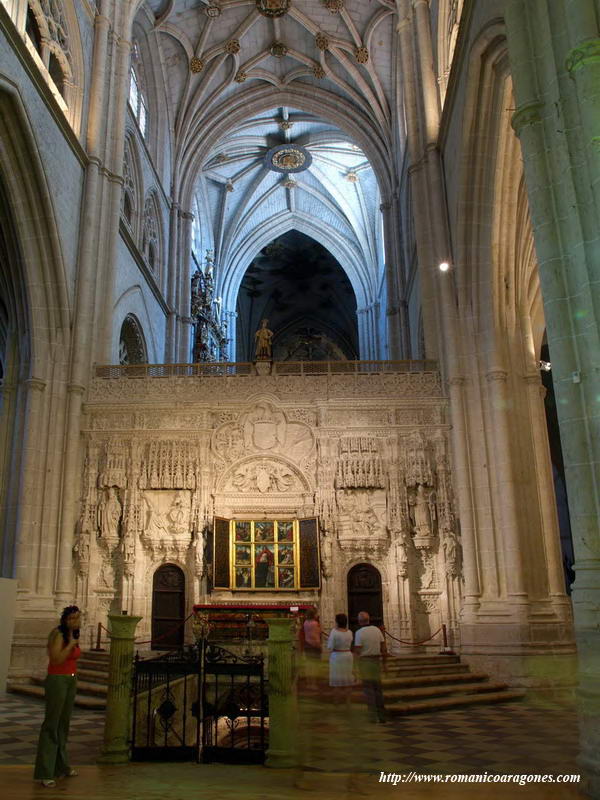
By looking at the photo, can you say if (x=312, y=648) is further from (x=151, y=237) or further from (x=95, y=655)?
(x=151, y=237)

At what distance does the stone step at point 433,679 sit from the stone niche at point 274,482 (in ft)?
6.57

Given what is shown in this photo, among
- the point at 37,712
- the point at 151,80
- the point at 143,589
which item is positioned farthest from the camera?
the point at 151,80

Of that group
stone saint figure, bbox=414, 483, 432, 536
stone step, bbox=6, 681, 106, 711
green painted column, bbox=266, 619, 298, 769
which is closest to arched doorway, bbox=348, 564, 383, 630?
stone saint figure, bbox=414, 483, 432, 536

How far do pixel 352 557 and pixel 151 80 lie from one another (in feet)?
61.3

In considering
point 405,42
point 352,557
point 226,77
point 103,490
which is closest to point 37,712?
point 103,490

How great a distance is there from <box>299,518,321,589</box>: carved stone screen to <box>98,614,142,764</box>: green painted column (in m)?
8.45

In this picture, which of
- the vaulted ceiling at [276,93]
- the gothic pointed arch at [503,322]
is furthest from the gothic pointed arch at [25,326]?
the vaulted ceiling at [276,93]

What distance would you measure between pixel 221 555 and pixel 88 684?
416 cm

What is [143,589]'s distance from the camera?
15.7 m

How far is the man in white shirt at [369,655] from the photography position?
8820 millimetres

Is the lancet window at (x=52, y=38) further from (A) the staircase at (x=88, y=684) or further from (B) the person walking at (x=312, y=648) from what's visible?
(B) the person walking at (x=312, y=648)

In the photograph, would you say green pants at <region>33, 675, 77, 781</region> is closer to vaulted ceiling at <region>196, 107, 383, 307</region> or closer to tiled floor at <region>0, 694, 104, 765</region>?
tiled floor at <region>0, 694, 104, 765</region>

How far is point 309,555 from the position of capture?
15609 millimetres

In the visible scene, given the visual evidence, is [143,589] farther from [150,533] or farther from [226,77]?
[226,77]
